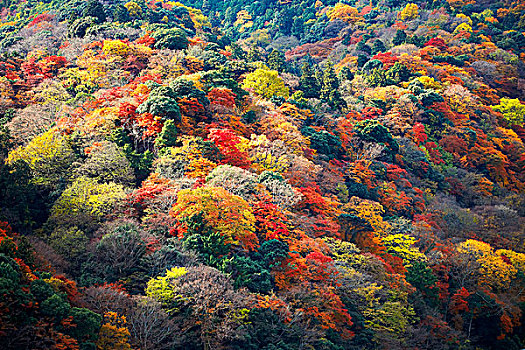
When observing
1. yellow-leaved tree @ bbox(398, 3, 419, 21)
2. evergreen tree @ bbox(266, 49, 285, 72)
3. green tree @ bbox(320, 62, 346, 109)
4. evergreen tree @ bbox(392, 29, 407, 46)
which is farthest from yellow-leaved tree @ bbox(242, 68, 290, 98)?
yellow-leaved tree @ bbox(398, 3, 419, 21)

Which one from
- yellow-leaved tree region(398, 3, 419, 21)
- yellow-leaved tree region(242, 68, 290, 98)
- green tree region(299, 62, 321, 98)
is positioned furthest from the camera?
yellow-leaved tree region(398, 3, 419, 21)

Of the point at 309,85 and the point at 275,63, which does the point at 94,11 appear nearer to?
the point at 275,63

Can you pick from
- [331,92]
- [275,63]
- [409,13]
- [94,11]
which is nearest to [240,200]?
[331,92]

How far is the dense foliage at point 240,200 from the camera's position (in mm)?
22500

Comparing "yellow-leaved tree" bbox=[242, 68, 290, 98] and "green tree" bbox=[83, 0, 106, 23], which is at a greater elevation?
"green tree" bbox=[83, 0, 106, 23]

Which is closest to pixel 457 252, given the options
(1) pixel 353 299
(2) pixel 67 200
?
(1) pixel 353 299

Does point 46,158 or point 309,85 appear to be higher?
point 46,158

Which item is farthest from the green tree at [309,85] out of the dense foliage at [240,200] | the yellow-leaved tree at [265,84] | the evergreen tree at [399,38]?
the evergreen tree at [399,38]

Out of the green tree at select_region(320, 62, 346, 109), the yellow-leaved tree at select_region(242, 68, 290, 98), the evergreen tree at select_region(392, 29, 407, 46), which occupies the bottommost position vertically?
the evergreen tree at select_region(392, 29, 407, 46)

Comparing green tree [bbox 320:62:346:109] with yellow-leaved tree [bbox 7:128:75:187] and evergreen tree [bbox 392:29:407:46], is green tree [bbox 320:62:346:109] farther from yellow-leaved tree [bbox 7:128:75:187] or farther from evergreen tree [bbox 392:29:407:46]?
yellow-leaved tree [bbox 7:128:75:187]

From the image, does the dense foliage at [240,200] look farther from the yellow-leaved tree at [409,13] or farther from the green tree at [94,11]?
the yellow-leaved tree at [409,13]

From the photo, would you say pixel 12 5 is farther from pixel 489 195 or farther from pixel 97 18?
pixel 489 195

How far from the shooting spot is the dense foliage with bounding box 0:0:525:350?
22.5 m

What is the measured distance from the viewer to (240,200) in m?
29.8
